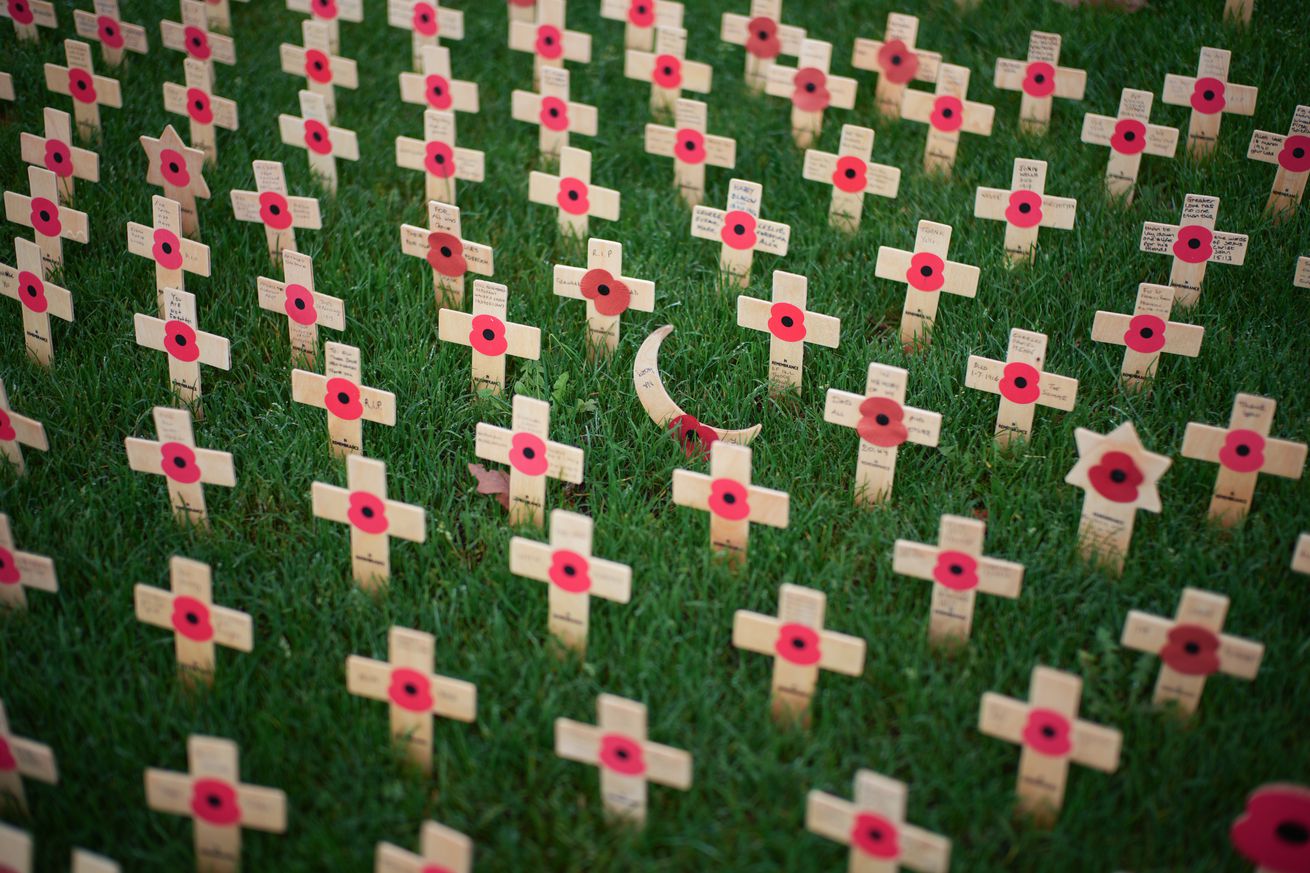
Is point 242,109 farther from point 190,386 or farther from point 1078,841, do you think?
point 1078,841

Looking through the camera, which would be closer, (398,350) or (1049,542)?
(1049,542)

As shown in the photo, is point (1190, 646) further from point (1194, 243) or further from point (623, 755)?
point (1194, 243)

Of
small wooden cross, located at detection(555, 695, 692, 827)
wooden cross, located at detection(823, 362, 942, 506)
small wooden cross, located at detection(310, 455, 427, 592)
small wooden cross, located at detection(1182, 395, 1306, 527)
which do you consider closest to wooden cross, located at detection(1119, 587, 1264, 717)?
small wooden cross, located at detection(1182, 395, 1306, 527)

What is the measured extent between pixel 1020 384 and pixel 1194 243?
83 cm

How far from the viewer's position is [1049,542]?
3031 mm

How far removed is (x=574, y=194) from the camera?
399 cm

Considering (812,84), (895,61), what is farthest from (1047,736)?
(895,61)

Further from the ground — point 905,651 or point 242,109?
point 905,651

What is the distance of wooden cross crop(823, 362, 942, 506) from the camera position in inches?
121

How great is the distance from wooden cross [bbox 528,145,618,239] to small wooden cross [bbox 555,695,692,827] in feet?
6.55

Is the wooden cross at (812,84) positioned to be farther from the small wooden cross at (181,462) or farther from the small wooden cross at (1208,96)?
the small wooden cross at (181,462)

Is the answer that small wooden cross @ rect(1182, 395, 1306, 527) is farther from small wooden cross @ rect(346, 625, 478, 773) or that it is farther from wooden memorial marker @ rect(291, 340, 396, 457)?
wooden memorial marker @ rect(291, 340, 396, 457)

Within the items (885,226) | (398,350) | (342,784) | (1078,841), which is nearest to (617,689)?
(342,784)

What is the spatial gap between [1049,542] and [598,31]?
333 cm
